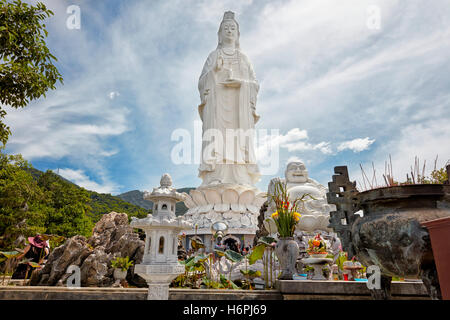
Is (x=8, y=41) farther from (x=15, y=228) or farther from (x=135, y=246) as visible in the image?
(x=15, y=228)

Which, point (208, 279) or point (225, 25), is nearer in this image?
point (208, 279)

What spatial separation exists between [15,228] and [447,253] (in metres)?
12.1

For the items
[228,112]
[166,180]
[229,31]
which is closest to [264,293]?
[166,180]

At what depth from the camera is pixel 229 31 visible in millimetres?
13227

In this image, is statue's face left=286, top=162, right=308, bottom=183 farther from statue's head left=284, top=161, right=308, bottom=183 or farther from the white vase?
the white vase

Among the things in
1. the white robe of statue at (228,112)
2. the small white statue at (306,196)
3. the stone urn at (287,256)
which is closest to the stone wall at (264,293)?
the stone urn at (287,256)

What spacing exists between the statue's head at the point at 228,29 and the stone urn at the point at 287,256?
1202 cm

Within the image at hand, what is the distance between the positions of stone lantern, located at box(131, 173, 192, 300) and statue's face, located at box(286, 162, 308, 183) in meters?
6.25

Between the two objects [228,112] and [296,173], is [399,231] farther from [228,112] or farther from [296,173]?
[228,112]

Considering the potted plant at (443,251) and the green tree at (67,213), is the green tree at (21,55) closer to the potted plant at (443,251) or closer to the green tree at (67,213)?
the potted plant at (443,251)

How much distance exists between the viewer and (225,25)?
13.4 meters

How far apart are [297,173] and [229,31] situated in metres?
8.13

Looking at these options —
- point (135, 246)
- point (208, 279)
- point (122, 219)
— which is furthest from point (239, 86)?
point (208, 279)
